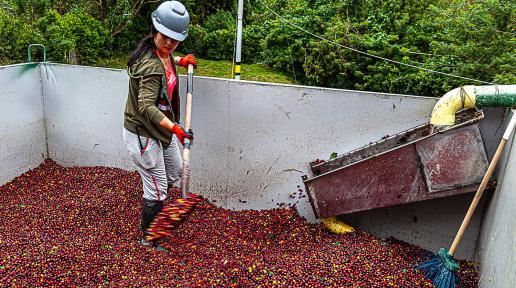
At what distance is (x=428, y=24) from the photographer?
5730mm

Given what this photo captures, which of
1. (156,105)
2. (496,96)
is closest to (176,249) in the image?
(156,105)

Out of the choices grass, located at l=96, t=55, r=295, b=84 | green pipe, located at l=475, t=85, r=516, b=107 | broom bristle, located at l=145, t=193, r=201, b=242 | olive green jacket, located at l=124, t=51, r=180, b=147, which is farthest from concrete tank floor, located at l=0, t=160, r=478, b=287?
grass, located at l=96, t=55, r=295, b=84

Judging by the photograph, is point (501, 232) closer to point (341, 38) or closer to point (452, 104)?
point (452, 104)

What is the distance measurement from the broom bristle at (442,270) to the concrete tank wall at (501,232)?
0.18 metres

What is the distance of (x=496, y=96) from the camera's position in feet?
9.46

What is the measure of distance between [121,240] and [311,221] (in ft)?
5.08

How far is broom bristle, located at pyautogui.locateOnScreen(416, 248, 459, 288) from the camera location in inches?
111

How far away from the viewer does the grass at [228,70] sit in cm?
671

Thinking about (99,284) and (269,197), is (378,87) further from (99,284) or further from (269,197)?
(99,284)

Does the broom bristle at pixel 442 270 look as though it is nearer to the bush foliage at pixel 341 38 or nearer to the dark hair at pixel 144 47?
the bush foliage at pixel 341 38

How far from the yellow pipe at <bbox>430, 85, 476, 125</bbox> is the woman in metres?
1.70

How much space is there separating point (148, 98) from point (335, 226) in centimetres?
173

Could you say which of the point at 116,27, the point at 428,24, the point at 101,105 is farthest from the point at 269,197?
the point at 116,27

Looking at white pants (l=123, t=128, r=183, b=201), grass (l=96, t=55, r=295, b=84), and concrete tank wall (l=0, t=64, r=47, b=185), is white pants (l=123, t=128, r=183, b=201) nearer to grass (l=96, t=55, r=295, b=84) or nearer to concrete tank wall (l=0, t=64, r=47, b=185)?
concrete tank wall (l=0, t=64, r=47, b=185)
